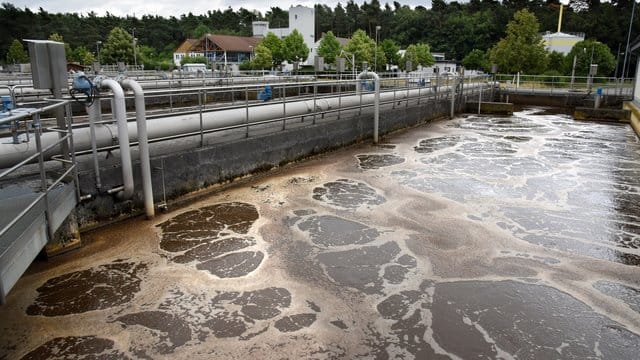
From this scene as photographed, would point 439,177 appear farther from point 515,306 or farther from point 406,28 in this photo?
point 406,28

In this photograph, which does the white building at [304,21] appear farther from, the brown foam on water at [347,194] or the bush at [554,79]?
the brown foam on water at [347,194]

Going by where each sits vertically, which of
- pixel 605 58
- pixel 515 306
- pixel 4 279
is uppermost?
pixel 605 58

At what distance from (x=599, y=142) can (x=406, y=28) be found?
9155 cm

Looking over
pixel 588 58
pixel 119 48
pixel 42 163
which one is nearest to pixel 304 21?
pixel 119 48

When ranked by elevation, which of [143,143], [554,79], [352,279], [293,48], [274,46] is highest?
[274,46]

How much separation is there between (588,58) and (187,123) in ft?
161

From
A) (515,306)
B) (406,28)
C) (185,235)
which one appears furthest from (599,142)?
(406,28)

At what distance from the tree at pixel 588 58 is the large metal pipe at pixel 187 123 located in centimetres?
4201

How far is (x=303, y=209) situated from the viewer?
7.06 metres

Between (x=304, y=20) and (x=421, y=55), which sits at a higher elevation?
(x=304, y=20)

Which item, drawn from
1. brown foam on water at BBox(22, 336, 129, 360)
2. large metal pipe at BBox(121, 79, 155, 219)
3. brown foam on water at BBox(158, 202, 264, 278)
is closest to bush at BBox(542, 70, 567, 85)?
brown foam on water at BBox(158, 202, 264, 278)

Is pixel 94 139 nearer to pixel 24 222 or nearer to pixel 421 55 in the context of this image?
pixel 24 222

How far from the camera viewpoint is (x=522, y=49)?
36.2 m

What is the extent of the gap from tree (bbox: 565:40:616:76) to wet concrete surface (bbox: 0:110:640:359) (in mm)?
43747
